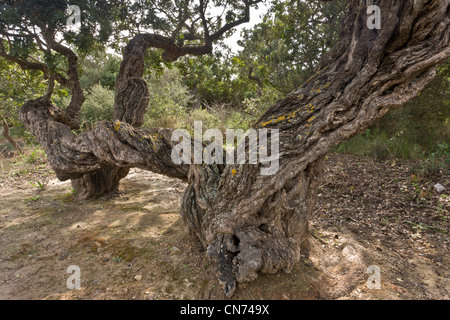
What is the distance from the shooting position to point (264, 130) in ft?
8.50

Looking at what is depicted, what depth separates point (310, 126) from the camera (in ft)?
7.86

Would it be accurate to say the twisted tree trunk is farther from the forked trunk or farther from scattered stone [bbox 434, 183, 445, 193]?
the forked trunk

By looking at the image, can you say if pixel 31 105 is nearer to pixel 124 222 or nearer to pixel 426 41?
pixel 124 222

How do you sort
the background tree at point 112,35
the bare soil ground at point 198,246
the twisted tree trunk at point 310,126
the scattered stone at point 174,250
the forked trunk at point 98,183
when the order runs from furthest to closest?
the forked trunk at point 98,183 → the background tree at point 112,35 → the scattered stone at point 174,250 → the bare soil ground at point 198,246 → the twisted tree trunk at point 310,126

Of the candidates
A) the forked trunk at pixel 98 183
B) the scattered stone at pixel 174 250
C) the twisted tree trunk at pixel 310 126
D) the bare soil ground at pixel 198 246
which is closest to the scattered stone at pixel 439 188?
the bare soil ground at pixel 198 246

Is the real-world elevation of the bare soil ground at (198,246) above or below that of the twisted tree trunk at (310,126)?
below

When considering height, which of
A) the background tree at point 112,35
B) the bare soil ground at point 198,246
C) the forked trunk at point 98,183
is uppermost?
the background tree at point 112,35

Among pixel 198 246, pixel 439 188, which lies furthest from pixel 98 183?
pixel 439 188

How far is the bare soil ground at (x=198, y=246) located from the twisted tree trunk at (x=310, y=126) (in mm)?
296

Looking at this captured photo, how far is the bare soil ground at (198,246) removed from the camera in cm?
236

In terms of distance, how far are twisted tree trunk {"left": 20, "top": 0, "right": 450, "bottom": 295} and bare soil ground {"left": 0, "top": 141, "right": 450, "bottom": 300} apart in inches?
11.7

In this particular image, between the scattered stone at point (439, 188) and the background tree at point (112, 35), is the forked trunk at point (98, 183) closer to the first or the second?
the background tree at point (112, 35)

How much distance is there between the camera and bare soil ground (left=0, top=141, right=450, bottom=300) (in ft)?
7.75

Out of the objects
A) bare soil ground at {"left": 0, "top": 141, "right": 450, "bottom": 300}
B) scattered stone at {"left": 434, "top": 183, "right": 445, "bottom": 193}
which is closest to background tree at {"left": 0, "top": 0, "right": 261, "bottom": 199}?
bare soil ground at {"left": 0, "top": 141, "right": 450, "bottom": 300}
